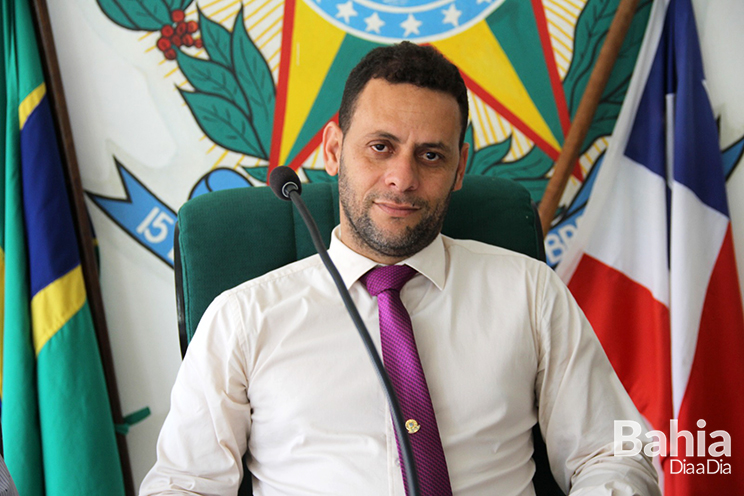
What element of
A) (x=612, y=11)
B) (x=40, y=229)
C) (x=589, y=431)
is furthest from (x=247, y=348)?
(x=612, y=11)

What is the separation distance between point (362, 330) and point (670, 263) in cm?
129

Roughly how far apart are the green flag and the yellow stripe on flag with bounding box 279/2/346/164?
25.4 inches

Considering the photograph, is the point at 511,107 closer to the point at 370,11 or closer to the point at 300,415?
the point at 370,11

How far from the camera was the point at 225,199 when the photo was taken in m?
1.22

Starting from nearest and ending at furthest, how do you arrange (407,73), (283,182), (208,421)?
(283,182) → (208,421) → (407,73)

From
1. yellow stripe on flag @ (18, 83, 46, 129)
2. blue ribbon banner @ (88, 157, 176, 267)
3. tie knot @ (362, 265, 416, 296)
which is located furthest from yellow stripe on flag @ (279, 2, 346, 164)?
tie knot @ (362, 265, 416, 296)

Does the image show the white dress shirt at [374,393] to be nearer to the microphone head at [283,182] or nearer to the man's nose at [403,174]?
the man's nose at [403,174]

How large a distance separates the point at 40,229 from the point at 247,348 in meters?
0.78

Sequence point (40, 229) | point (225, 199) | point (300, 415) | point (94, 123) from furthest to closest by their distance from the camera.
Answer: point (94, 123) < point (40, 229) < point (225, 199) < point (300, 415)

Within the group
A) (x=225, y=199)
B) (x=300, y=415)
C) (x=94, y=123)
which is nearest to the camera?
(x=300, y=415)

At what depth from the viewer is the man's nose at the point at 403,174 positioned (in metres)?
1.12

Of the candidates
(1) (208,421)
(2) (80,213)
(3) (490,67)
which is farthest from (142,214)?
(3) (490,67)

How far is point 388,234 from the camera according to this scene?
115 cm

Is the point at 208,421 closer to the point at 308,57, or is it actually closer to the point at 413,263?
the point at 413,263
